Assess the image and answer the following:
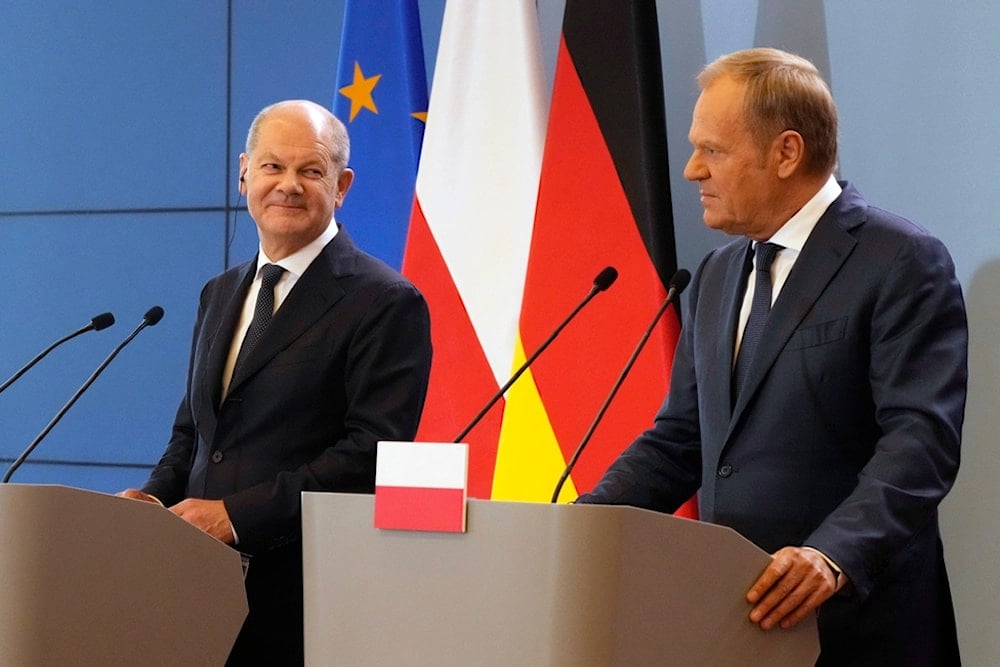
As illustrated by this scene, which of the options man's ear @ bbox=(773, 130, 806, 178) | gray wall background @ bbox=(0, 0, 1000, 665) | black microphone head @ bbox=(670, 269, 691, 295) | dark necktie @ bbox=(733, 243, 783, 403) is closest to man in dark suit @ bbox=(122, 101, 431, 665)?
black microphone head @ bbox=(670, 269, 691, 295)

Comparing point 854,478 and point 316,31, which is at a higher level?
point 316,31

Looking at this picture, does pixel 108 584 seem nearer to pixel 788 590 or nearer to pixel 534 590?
pixel 534 590

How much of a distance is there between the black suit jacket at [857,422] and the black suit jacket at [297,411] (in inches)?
20.6

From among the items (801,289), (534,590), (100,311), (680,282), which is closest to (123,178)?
(100,311)

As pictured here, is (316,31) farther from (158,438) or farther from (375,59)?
(158,438)

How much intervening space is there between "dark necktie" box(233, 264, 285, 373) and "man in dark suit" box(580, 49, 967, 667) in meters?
0.80

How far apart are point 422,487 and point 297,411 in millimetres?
994

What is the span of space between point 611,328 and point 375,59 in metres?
1.15

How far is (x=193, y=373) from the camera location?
271 cm

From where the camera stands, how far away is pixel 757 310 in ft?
6.99

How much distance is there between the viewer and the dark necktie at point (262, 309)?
8.51 ft

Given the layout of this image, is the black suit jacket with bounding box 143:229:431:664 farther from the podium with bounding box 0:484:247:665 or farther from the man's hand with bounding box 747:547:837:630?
the man's hand with bounding box 747:547:837:630

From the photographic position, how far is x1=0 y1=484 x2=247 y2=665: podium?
1.86m

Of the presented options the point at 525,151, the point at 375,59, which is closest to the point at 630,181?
the point at 525,151
